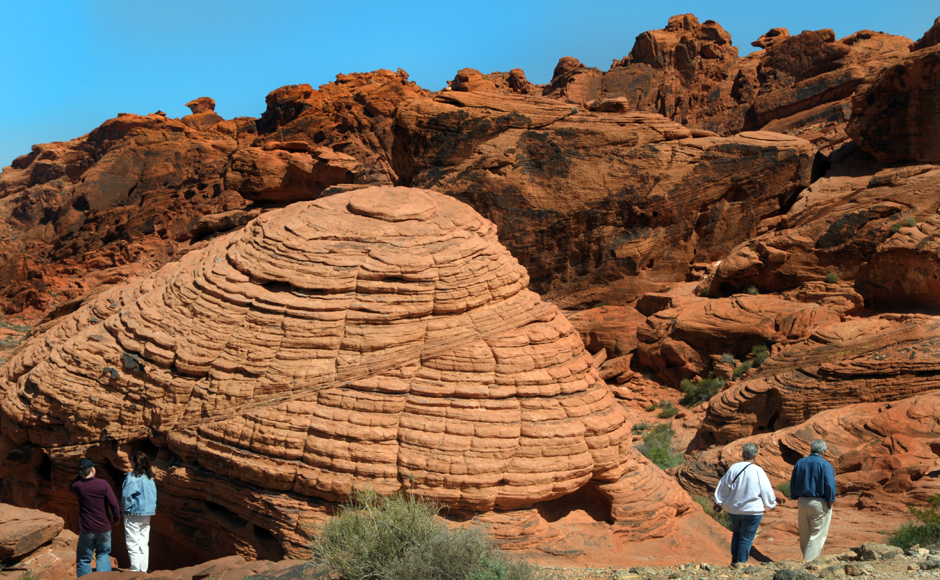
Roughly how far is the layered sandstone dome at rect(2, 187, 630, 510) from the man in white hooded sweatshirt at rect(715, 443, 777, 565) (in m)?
1.25

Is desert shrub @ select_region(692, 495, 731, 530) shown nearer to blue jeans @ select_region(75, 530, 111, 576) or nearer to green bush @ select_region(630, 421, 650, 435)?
green bush @ select_region(630, 421, 650, 435)

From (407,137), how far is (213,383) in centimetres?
1476

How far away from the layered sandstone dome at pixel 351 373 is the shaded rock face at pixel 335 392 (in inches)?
0.9

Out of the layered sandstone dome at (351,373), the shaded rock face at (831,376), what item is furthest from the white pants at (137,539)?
the shaded rock face at (831,376)

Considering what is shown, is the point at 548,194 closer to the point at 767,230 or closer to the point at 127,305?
the point at 767,230

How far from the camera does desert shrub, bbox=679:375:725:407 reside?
1666cm

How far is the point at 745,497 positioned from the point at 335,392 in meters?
4.25

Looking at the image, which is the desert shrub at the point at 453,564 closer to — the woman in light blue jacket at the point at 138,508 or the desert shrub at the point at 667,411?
the woman in light blue jacket at the point at 138,508

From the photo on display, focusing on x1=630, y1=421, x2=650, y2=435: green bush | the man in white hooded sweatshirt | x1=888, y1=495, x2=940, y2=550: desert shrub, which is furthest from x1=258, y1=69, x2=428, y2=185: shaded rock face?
x1=888, y1=495, x2=940, y2=550: desert shrub

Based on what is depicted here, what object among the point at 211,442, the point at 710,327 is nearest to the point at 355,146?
the point at 710,327

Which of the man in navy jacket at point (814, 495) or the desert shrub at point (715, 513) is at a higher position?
the man in navy jacket at point (814, 495)

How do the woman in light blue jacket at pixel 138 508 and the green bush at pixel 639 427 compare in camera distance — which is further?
the green bush at pixel 639 427

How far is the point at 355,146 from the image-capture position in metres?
32.2

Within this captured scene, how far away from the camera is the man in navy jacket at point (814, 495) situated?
667 centimetres
